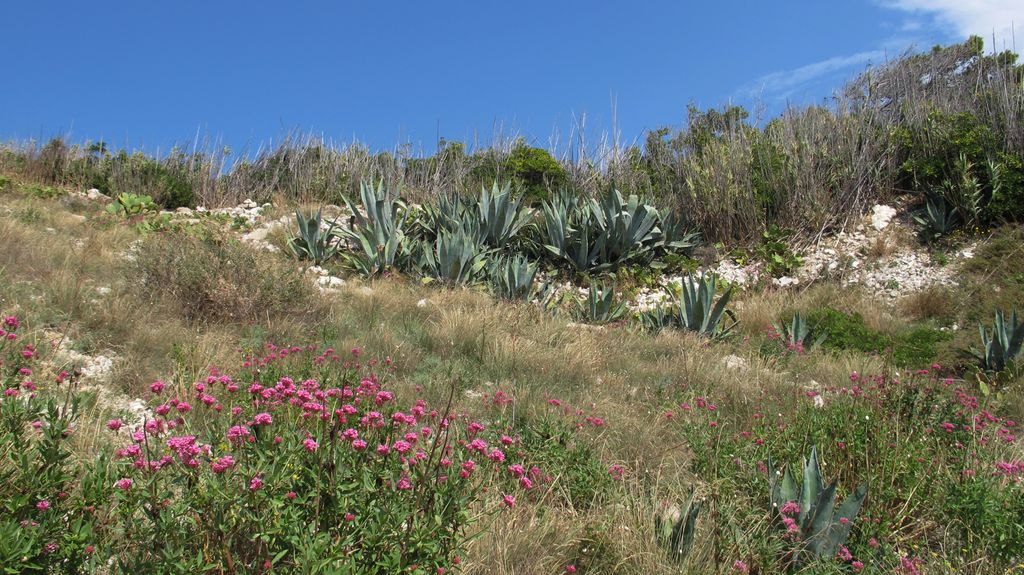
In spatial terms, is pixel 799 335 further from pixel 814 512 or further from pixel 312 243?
pixel 312 243

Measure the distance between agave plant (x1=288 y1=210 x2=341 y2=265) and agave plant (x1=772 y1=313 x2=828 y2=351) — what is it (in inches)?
214

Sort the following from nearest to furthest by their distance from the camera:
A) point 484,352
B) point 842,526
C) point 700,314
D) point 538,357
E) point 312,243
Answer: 1. point 842,526
2. point 538,357
3. point 484,352
4. point 700,314
5. point 312,243

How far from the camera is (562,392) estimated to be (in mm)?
4582

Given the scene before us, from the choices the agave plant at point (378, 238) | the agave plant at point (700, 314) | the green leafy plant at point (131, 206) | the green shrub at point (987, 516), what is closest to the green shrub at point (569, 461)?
the green shrub at point (987, 516)

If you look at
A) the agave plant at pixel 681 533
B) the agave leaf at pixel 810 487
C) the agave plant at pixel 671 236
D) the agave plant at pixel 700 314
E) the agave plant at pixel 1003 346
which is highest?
the agave plant at pixel 671 236

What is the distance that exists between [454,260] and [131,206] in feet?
18.8

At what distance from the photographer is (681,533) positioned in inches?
98.5

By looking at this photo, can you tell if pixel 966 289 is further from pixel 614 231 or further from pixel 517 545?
pixel 517 545

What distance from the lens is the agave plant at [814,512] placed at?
261 centimetres

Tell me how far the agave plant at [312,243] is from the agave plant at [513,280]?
7.20 ft

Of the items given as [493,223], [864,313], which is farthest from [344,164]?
[864,313]

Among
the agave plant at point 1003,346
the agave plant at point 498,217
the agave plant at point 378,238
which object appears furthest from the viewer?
the agave plant at point 498,217

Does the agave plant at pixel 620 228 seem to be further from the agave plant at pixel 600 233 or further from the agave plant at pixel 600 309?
the agave plant at pixel 600 309

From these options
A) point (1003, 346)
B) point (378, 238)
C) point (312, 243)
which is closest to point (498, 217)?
point (378, 238)
